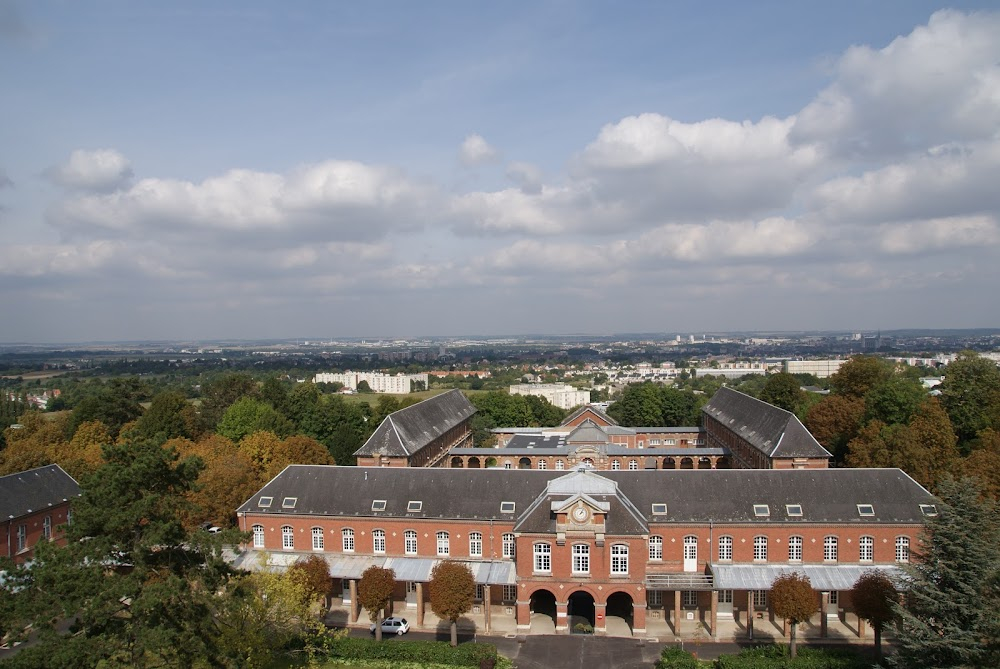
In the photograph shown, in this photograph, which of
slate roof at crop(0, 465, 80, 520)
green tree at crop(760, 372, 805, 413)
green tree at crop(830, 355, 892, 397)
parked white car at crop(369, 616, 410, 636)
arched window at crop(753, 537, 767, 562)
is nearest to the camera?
parked white car at crop(369, 616, 410, 636)

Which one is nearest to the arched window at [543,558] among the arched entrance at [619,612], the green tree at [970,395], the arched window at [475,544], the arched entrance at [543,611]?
the arched entrance at [543,611]

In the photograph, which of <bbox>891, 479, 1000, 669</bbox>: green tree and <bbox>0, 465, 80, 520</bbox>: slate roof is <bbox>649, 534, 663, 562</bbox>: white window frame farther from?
<bbox>0, 465, 80, 520</bbox>: slate roof

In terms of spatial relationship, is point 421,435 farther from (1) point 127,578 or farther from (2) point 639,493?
(1) point 127,578

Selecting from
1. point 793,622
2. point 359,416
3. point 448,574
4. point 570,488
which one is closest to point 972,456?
point 793,622

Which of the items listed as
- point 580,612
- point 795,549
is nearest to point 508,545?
point 580,612

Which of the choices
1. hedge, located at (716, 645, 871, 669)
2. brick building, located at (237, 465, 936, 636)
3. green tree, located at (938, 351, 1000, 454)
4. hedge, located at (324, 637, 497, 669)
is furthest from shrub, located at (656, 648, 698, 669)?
green tree, located at (938, 351, 1000, 454)
